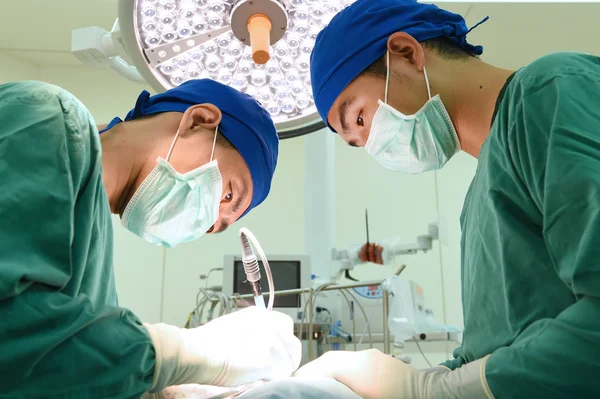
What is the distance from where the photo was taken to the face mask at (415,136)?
123 centimetres

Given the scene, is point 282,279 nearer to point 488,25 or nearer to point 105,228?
point 105,228

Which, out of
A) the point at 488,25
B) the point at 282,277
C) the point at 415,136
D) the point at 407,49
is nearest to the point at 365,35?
the point at 407,49

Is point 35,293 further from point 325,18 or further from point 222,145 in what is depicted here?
point 325,18

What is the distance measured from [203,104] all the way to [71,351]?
68cm

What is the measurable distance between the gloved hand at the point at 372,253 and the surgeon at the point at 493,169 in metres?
1.14

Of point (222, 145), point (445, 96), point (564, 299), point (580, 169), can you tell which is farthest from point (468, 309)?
point (222, 145)

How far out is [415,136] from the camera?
1.26 metres

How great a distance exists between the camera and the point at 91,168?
0.83 metres

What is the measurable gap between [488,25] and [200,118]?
8.45 feet

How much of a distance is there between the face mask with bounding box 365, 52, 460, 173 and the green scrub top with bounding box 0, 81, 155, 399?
2.28 ft

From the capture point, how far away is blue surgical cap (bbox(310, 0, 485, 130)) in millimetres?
1239

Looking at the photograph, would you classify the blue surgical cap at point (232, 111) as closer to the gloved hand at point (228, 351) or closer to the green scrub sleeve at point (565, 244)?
the gloved hand at point (228, 351)

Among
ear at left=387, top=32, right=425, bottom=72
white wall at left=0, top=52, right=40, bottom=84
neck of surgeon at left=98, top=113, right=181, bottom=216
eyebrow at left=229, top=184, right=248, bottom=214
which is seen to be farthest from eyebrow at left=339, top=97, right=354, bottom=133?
white wall at left=0, top=52, right=40, bottom=84

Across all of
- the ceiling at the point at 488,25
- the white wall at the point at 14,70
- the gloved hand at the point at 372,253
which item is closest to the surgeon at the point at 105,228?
the gloved hand at the point at 372,253
